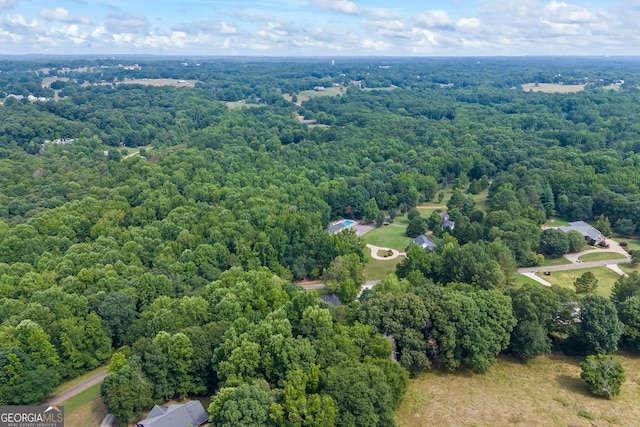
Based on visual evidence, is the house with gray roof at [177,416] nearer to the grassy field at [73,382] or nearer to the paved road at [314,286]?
the grassy field at [73,382]

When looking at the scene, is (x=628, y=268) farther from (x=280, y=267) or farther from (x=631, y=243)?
(x=280, y=267)

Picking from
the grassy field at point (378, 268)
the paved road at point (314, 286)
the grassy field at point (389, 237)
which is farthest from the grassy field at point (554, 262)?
the paved road at point (314, 286)

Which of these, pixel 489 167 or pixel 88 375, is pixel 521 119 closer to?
pixel 489 167

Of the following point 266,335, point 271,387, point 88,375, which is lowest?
point 88,375

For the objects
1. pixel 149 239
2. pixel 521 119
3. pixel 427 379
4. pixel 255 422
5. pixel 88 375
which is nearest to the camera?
pixel 255 422

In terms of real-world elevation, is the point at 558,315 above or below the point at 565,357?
above

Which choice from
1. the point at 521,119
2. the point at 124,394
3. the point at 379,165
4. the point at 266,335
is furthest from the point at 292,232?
the point at 521,119

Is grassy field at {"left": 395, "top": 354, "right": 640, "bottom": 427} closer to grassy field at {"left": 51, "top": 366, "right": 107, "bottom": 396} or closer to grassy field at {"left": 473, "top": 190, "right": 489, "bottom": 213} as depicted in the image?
grassy field at {"left": 51, "top": 366, "right": 107, "bottom": 396}
